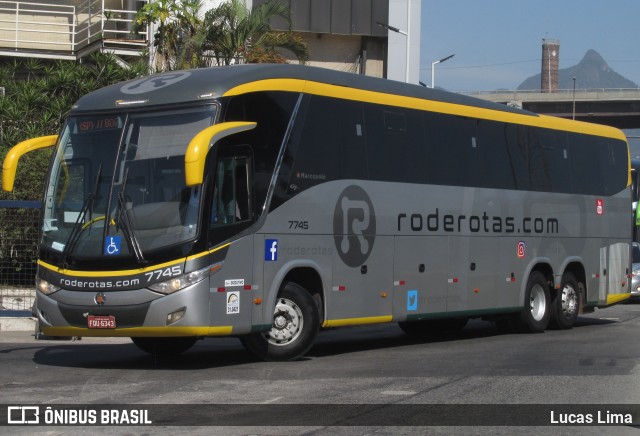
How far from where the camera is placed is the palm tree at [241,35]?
28.4m

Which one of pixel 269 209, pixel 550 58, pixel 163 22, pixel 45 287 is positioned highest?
pixel 550 58

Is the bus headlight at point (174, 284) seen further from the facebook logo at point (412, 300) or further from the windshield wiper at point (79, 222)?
the facebook logo at point (412, 300)

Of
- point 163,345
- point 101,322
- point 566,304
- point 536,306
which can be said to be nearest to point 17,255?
point 163,345

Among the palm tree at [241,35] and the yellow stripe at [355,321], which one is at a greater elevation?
the palm tree at [241,35]

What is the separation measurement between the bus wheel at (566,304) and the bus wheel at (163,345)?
7.97 metres

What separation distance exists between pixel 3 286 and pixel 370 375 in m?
8.66

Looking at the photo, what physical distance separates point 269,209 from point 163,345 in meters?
2.75

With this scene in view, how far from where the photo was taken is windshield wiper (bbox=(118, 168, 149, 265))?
42.3 ft

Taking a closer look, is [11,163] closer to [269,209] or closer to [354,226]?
[269,209]

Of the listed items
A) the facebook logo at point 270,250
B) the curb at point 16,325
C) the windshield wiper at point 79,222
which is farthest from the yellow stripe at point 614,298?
the windshield wiper at point 79,222

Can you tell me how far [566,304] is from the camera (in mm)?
20594

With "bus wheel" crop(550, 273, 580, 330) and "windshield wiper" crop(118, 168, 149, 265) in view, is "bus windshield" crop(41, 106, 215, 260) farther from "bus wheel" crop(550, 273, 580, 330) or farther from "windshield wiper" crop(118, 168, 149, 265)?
"bus wheel" crop(550, 273, 580, 330)

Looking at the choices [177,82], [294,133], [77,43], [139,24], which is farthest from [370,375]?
[77,43]

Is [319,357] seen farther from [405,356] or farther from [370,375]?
[370,375]
